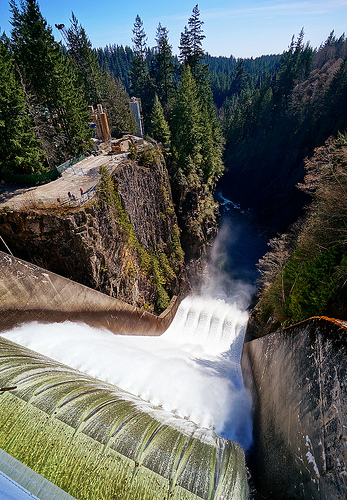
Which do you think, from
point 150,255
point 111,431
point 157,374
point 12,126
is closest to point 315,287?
point 157,374

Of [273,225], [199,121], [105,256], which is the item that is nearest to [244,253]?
[273,225]

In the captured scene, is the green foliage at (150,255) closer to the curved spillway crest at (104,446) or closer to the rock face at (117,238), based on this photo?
the rock face at (117,238)

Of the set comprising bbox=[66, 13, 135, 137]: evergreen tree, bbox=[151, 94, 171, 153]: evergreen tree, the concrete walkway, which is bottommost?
the concrete walkway

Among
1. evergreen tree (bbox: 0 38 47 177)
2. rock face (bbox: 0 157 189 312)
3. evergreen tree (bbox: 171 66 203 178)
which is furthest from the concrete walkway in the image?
evergreen tree (bbox: 171 66 203 178)

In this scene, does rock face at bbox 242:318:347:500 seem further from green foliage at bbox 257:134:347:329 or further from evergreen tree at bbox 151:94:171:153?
evergreen tree at bbox 151:94:171:153

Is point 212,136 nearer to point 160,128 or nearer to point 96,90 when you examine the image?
point 160,128

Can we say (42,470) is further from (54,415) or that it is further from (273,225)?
(273,225)
